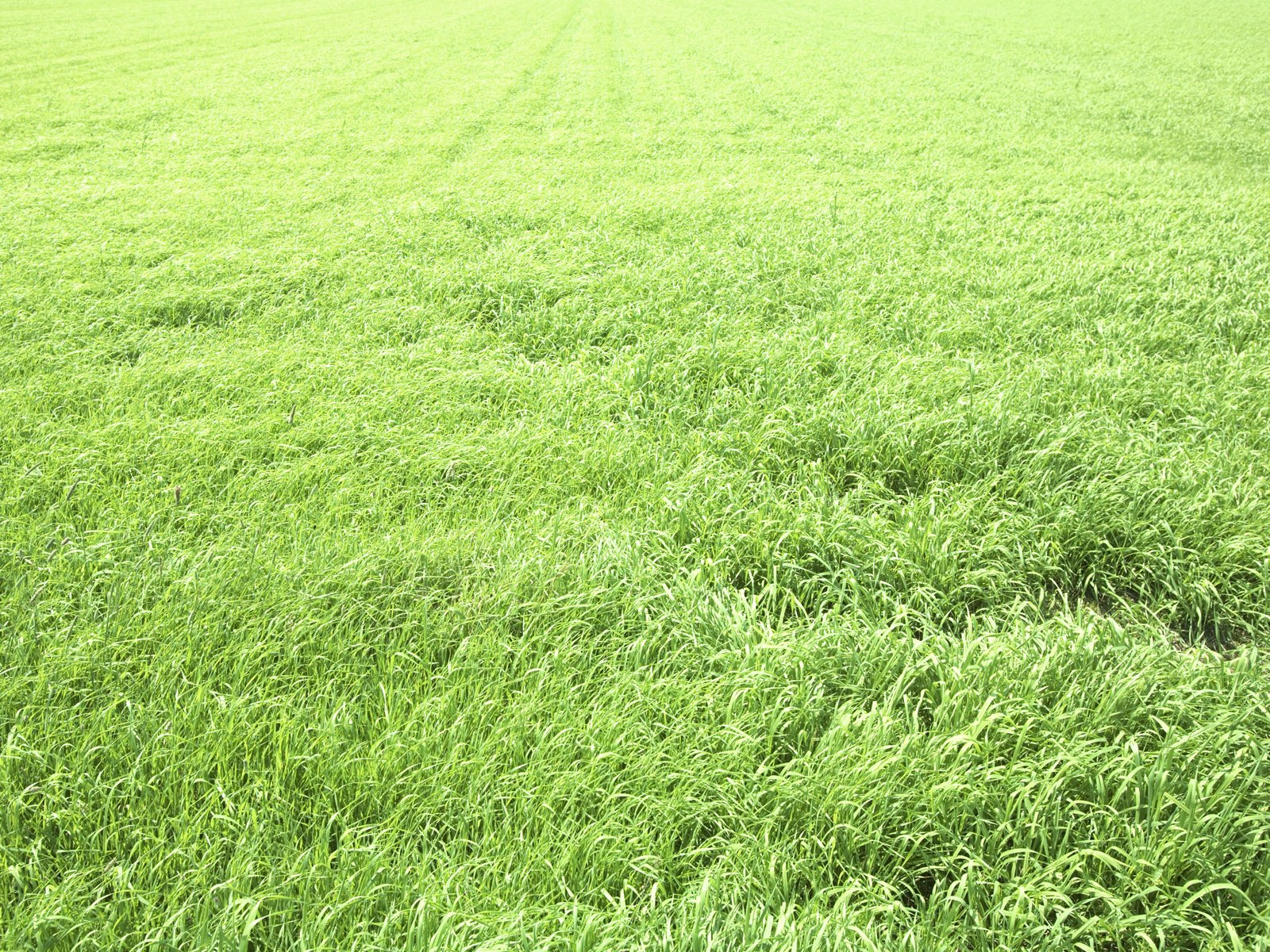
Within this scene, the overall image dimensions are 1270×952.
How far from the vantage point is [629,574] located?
3201 mm

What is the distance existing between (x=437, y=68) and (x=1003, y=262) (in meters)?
16.3

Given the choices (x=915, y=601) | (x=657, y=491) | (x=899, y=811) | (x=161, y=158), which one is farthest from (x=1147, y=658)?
(x=161, y=158)

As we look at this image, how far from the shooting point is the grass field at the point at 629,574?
2078mm

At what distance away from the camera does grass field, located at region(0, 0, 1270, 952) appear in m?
2.08

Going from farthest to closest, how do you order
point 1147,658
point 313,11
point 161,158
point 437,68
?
point 313,11, point 437,68, point 161,158, point 1147,658

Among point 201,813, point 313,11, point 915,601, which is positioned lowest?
point 915,601

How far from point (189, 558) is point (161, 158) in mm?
9080

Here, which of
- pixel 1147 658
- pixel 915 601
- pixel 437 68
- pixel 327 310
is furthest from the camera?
pixel 437 68

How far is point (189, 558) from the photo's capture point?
3.22 metres

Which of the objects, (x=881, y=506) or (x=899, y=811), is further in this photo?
(x=881, y=506)

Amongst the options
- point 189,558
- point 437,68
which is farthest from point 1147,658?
point 437,68

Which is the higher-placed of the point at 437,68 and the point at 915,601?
the point at 437,68

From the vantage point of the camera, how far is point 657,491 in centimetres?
374

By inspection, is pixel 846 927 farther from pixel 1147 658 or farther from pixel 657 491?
pixel 657 491
